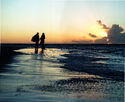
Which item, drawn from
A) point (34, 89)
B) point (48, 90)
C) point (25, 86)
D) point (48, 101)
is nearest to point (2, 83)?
point (25, 86)

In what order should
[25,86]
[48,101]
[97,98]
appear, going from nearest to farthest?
[48,101], [97,98], [25,86]

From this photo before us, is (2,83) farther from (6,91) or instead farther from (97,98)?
(97,98)

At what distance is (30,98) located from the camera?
5.16 m

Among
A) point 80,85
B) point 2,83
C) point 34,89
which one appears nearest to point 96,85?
point 80,85

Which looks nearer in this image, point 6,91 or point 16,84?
point 6,91

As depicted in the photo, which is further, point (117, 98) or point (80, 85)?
point (80, 85)

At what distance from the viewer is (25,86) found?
654 centimetres

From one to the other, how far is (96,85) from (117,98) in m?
1.62

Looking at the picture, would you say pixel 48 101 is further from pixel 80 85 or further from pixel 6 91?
pixel 80 85

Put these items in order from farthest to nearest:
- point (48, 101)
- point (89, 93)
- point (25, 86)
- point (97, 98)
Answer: point (25, 86), point (89, 93), point (97, 98), point (48, 101)

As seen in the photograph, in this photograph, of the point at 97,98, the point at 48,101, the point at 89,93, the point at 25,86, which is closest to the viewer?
the point at 48,101

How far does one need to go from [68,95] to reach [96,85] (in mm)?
1760

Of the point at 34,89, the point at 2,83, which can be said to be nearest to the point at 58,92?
the point at 34,89

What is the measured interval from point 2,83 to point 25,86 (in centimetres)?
100
